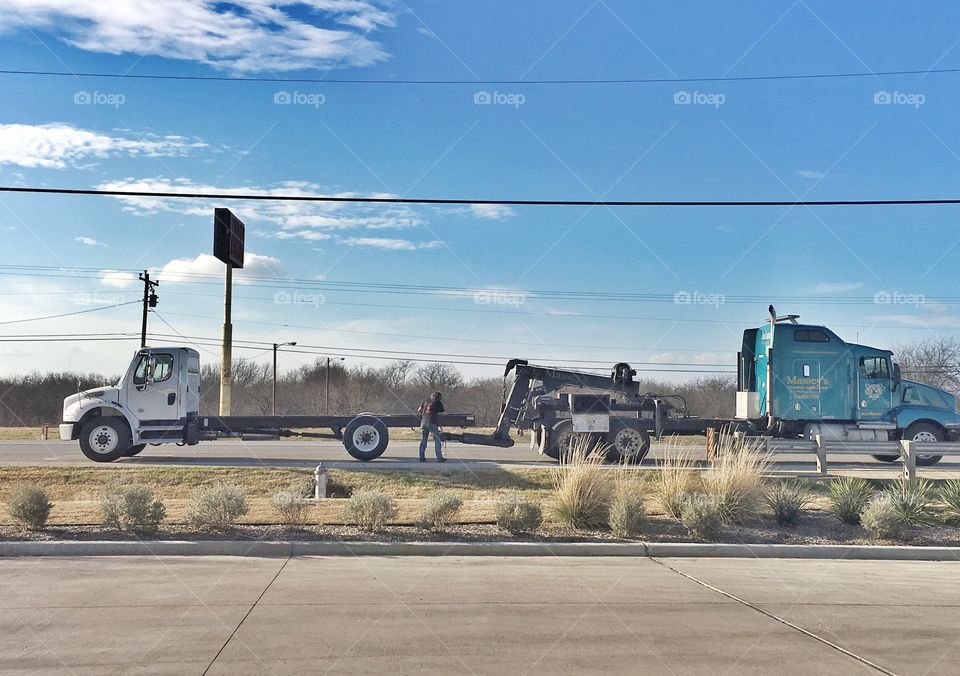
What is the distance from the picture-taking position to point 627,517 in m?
11.2

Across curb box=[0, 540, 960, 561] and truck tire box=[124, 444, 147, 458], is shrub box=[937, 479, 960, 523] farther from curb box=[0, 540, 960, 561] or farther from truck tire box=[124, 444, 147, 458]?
truck tire box=[124, 444, 147, 458]

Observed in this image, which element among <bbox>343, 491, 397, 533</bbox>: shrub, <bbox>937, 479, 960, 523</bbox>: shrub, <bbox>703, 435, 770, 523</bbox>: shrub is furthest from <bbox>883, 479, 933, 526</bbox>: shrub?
<bbox>343, 491, 397, 533</bbox>: shrub

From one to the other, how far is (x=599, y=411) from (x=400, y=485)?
6328 mm

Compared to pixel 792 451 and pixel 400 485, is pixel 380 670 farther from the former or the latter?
pixel 792 451

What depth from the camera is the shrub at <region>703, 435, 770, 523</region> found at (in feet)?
40.1

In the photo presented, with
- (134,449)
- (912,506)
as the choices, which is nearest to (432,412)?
(134,449)

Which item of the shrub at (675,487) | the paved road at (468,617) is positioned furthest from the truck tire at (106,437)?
the shrub at (675,487)

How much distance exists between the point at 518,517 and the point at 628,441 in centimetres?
1057

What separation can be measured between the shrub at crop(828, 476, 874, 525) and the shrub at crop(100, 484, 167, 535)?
9.99 m

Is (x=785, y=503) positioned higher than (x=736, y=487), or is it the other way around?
(x=736, y=487)

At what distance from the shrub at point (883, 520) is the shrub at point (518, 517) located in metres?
4.76

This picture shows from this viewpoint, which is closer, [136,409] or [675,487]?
[675,487]

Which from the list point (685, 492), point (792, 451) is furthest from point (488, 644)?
point (792, 451)

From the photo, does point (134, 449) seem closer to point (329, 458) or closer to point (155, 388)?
point (155, 388)
